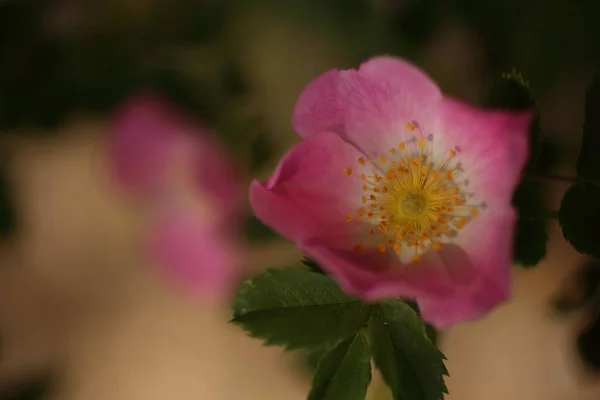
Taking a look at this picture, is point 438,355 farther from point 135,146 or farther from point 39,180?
point 39,180

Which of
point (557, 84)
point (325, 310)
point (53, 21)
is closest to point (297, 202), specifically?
point (325, 310)

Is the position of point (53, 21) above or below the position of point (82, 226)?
above

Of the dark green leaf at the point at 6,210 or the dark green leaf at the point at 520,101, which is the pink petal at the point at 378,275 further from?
the dark green leaf at the point at 6,210

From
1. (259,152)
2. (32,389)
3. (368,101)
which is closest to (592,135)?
(368,101)

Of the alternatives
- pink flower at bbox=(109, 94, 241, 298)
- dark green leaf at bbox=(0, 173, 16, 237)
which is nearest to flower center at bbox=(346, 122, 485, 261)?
pink flower at bbox=(109, 94, 241, 298)

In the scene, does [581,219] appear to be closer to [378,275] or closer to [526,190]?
[526,190]

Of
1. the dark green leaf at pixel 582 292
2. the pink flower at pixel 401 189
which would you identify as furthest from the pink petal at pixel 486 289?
the dark green leaf at pixel 582 292
